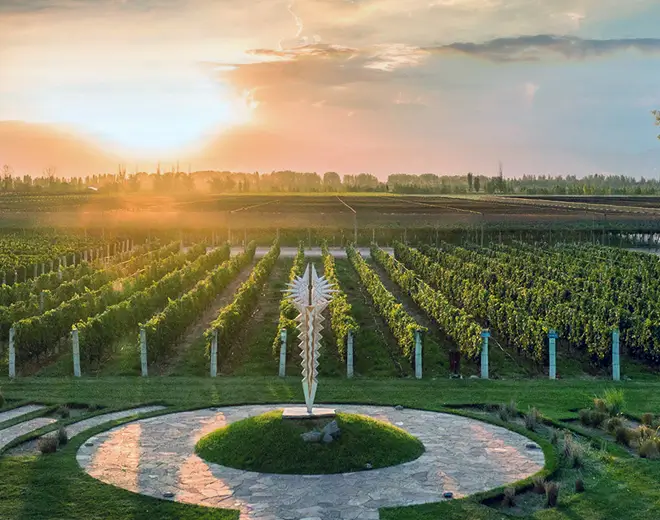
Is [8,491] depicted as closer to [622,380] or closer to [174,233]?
[622,380]

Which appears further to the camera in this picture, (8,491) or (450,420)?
(450,420)

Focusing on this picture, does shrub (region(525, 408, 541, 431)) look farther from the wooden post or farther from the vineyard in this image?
the wooden post

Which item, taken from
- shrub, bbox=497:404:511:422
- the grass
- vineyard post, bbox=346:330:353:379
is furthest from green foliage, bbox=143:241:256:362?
shrub, bbox=497:404:511:422

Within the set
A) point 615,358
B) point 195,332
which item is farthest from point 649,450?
point 195,332

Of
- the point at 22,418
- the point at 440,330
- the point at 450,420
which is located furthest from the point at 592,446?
the point at 440,330

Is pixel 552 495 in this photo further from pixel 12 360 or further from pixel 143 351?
pixel 12 360

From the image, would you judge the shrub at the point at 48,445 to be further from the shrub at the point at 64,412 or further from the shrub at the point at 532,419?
the shrub at the point at 532,419
